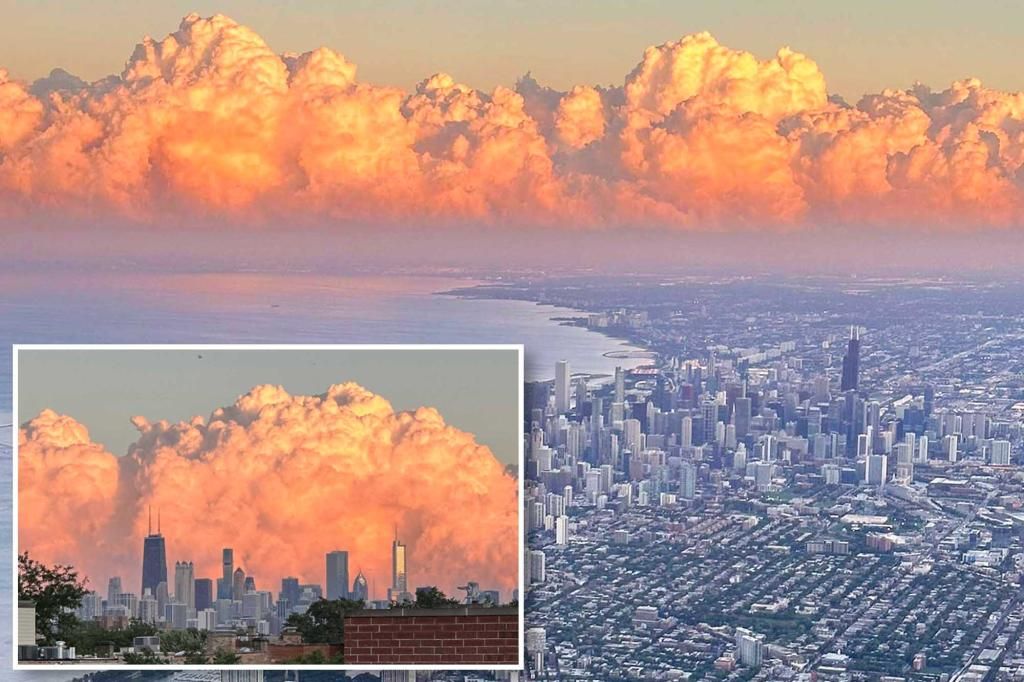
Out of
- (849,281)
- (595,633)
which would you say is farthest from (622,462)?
(849,281)

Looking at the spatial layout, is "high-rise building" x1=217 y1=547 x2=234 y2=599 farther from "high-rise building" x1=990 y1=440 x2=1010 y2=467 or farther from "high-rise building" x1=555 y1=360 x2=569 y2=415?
"high-rise building" x1=990 y1=440 x2=1010 y2=467

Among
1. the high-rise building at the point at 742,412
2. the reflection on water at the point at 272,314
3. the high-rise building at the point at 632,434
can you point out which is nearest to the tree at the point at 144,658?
the reflection on water at the point at 272,314

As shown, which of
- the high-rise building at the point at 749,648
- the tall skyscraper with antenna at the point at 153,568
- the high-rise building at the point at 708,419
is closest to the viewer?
the tall skyscraper with antenna at the point at 153,568

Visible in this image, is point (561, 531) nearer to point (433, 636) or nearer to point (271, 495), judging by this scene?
point (433, 636)

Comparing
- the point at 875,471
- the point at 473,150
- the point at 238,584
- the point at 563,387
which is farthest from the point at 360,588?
the point at 875,471

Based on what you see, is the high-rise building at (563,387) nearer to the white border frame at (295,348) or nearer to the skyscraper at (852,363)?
the white border frame at (295,348)
